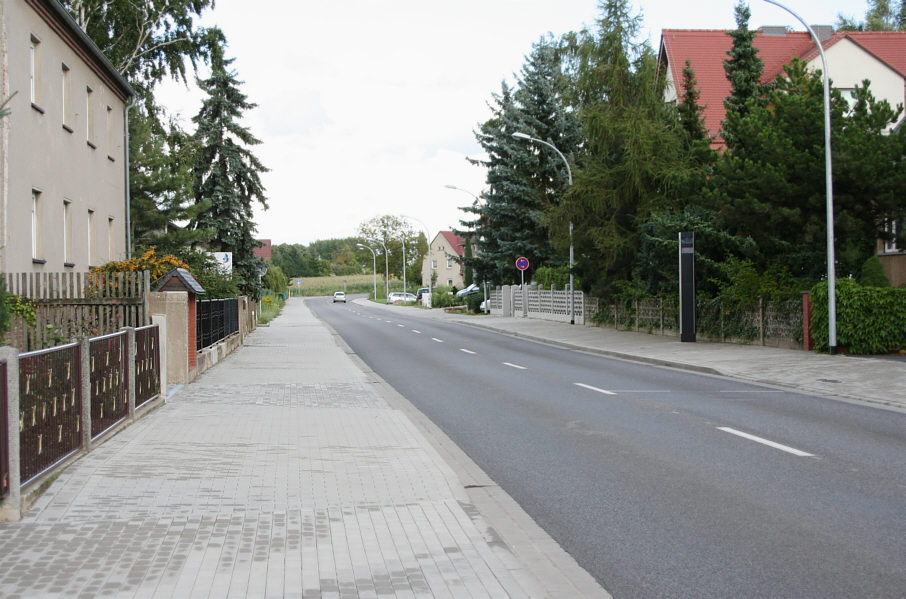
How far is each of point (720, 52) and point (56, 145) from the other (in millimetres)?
35124

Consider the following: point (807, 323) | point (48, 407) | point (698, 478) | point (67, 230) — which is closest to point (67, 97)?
point (67, 230)

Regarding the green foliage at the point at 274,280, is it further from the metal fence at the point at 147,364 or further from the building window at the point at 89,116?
the metal fence at the point at 147,364

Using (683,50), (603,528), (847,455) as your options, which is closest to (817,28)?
(683,50)

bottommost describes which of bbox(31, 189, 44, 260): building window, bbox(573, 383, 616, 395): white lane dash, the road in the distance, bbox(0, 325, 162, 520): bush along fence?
bbox(573, 383, 616, 395): white lane dash

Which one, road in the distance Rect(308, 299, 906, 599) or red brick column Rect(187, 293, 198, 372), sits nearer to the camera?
road in the distance Rect(308, 299, 906, 599)

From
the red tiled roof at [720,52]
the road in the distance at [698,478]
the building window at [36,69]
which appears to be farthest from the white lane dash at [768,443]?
the red tiled roof at [720,52]

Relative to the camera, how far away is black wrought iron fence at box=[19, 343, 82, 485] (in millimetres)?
5699

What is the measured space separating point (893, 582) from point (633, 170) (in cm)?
2321

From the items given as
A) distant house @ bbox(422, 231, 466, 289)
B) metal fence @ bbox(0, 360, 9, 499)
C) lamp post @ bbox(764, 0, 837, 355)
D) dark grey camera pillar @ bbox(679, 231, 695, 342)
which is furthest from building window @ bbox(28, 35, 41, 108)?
distant house @ bbox(422, 231, 466, 289)

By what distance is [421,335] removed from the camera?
3112 cm

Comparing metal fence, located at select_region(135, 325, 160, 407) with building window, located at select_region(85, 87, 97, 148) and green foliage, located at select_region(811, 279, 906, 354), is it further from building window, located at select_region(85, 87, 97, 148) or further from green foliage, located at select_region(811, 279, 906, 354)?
green foliage, located at select_region(811, 279, 906, 354)

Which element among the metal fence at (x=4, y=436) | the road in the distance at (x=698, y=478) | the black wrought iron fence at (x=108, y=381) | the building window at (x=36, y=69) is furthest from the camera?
the building window at (x=36, y=69)

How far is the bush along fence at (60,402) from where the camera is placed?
17.4 feet

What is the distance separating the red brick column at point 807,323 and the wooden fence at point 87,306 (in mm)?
13966
